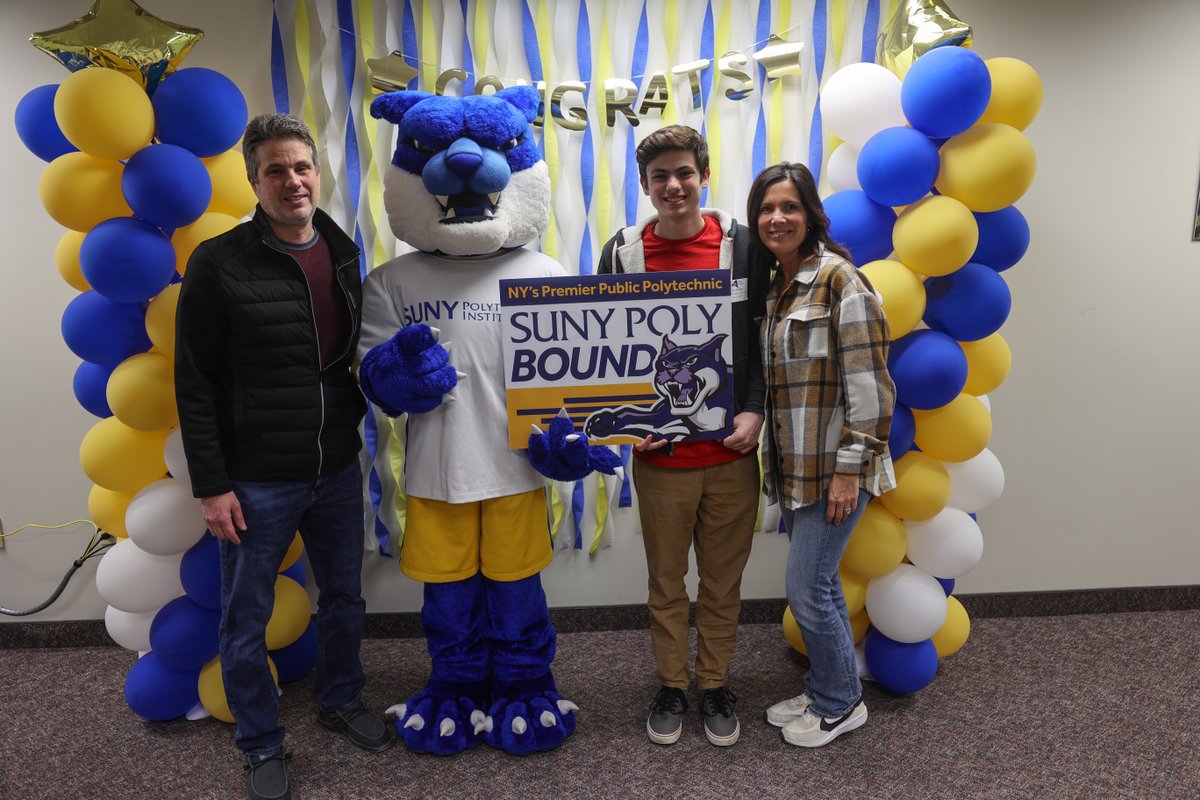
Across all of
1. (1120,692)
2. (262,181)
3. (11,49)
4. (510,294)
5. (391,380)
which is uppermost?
(11,49)

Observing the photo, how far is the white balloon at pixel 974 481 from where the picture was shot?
2.24m

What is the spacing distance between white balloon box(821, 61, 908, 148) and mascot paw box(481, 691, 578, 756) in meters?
1.87

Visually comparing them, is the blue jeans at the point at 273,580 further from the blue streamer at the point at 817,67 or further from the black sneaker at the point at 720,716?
the blue streamer at the point at 817,67

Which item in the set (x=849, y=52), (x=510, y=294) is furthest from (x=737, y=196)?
(x=510, y=294)

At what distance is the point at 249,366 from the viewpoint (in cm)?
179

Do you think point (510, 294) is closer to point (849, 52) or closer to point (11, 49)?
point (849, 52)

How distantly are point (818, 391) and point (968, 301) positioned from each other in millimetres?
534

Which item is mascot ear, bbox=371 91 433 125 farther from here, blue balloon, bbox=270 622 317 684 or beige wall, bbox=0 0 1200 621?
blue balloon, bbox=270 622 317 684

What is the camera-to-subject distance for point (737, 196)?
255 cm

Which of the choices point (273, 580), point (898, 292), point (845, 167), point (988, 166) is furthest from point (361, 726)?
point (988, 166)

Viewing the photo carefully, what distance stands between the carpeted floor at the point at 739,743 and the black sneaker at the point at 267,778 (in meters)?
0.07

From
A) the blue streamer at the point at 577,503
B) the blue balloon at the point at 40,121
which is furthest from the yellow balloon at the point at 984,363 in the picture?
the blue balloon at the point at 40,121

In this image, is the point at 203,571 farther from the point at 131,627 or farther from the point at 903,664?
the point at 903,664

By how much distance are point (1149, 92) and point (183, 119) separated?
3.04 metres
